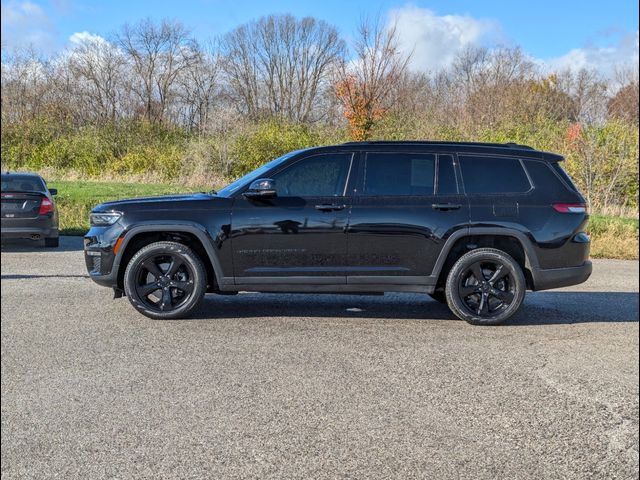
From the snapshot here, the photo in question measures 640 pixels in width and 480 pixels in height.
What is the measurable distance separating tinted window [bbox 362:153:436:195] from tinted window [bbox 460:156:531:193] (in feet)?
1.19

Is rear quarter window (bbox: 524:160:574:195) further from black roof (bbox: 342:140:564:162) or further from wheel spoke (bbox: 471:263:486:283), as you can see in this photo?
wheel spoke (bbox: 471:263:486:283)

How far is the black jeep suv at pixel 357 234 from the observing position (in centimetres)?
583

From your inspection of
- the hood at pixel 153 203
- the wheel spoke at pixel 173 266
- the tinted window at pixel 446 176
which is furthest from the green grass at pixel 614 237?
the wheel spoke at pixel 173 266

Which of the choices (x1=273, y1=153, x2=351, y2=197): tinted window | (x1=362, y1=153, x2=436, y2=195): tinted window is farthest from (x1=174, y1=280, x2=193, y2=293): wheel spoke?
(x1=362, y1=153, x2=436, y2=195): tinted window

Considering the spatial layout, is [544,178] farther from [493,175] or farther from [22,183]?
[22,183]

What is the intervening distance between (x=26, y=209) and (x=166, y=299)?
5576mm

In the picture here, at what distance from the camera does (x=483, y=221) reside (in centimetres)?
593

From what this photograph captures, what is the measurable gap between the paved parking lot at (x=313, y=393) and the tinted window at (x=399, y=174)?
4.23 feet

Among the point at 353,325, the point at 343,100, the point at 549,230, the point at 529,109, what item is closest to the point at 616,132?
the point at 529,109

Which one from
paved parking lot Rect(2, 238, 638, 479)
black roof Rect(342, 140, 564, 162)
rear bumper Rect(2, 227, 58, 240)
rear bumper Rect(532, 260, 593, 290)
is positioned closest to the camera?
paved parking lot Rect(2, 238, 638, 479)

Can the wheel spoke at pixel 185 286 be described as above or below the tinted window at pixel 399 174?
below

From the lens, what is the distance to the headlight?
→ 5941mm

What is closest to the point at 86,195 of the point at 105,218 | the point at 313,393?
the point at 105,218

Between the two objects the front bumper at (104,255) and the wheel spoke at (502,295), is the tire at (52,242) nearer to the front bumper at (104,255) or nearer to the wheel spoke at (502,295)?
the front bumper at (104,255)
